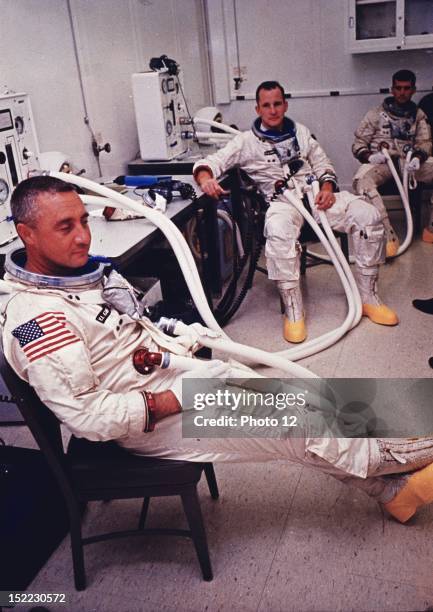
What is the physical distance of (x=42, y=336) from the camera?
1341mm

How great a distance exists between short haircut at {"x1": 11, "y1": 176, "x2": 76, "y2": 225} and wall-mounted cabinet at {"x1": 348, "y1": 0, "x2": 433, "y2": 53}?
3639 millimetres

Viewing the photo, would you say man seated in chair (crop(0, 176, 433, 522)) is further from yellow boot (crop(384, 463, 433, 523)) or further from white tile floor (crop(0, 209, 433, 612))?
white tile floor (crop(0, 209, 433, 612))

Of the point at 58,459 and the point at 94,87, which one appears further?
the point at 94,87

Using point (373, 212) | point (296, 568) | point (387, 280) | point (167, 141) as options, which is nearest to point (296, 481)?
point (296, 568)

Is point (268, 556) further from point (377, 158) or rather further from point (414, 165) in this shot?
point (377, 158)

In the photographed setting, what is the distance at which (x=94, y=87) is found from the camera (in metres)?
3.35

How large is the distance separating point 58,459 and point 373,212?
2.16 m

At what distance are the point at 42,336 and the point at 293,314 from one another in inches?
71.3

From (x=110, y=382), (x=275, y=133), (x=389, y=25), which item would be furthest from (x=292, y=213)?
(x=389, y=25)

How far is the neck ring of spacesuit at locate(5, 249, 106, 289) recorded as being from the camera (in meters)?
1.44

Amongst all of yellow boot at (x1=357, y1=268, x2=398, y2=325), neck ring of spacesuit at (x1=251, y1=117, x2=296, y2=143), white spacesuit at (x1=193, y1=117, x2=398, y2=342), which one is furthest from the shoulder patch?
neck ring of spacesuit at (x1=251, y1=117, x2=296, y2=143)

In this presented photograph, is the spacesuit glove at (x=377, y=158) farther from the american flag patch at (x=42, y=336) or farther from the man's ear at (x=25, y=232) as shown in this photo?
the american flag patch at (x=42, y=336)

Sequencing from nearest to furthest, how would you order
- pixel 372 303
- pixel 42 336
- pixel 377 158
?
1. pixel 42 336
2. pixel 372 303
3. pixel 377 158

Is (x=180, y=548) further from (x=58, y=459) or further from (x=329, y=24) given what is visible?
(x=329, y=24)
